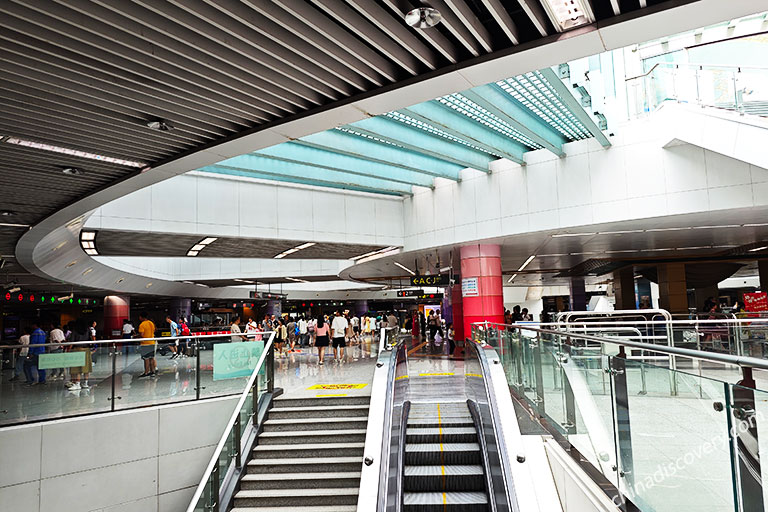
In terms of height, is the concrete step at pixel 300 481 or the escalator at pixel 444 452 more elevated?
the escalator at pixel 444 452

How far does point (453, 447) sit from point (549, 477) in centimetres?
201

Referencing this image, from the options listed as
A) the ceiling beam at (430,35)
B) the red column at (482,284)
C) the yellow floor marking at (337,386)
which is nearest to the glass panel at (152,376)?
the yellow floor marking at (337,386)

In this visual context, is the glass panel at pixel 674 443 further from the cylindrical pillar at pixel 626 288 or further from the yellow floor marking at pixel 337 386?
the cylindrical pillar at pixel 626 288

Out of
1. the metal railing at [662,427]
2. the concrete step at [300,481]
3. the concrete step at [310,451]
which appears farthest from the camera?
the concrete step at [310,451]

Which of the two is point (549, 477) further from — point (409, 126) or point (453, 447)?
point (409, 126)

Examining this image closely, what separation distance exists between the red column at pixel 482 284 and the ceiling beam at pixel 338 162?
235 centimetres

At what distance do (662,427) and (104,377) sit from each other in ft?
30.1

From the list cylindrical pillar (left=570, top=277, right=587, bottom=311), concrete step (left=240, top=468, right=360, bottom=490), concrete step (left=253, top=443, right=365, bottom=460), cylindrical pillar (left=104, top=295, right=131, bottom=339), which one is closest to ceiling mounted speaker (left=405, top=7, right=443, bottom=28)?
concrete step (left=240, top=468, right=360, bottom=490)

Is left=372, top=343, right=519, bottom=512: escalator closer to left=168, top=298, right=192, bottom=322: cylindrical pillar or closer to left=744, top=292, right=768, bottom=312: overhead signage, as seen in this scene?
left=744, top=292, right=768, bottom=312: overhead signage

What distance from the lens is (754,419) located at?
224 centimetres

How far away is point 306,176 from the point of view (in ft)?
42.4

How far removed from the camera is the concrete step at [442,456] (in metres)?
7.88

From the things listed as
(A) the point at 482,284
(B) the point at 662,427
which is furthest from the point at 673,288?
(B) the point at 662,427

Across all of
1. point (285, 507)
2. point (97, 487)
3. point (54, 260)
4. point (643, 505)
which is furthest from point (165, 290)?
point (643, 505)
